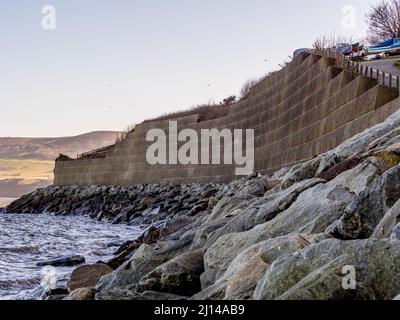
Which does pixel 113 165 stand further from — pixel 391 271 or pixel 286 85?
pixel 391 271

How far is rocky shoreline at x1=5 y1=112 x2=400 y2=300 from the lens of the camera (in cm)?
419

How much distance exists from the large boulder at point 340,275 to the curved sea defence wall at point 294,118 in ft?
27.8

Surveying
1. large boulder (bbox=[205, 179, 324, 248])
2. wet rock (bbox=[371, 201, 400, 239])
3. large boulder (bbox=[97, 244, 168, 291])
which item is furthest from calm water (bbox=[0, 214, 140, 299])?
wet rock (bbox=[371, 201, 400, 239])

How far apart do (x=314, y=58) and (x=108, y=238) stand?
9.48 metres

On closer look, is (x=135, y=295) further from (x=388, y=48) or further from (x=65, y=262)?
(x=388, y=48)

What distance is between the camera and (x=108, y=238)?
18.2 meters

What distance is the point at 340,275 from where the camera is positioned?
4.14 m

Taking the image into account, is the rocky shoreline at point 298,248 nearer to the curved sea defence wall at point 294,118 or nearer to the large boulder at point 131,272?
the large boulder at point 131,272

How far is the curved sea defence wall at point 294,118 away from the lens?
1534 cm

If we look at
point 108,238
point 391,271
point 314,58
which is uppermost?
point 314,58

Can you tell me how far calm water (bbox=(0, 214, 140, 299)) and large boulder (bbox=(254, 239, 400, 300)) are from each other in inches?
215

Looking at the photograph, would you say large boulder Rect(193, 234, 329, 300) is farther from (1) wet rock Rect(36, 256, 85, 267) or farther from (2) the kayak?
(2) the kayak

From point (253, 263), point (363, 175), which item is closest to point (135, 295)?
point (253, 263)
